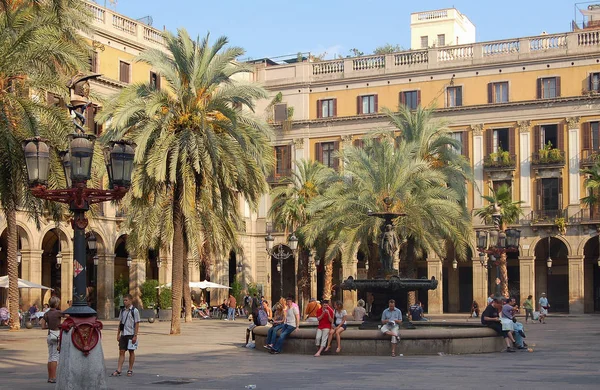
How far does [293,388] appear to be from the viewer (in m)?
16.0

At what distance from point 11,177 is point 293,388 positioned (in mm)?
10503

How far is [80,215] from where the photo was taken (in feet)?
46.8

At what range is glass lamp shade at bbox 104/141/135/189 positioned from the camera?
14.7 meters

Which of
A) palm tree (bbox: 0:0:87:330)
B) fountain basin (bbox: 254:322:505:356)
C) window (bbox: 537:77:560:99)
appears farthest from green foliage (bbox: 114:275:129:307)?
fountain basin (bbox: 254:322:505:356)

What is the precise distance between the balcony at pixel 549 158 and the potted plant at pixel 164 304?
22.7m

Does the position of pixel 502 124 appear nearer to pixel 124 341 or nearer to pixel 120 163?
pixel 124 341

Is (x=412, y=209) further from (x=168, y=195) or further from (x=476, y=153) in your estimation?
(x=476, y=153)

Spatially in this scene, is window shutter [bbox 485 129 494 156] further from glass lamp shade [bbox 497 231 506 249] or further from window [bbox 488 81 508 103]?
glass lamp shade [bbox 497 231 506 249]

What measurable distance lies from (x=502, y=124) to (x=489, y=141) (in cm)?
128

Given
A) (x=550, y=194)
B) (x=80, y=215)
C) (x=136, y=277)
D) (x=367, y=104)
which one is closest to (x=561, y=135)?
(x=550, y=194)

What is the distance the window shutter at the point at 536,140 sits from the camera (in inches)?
2314

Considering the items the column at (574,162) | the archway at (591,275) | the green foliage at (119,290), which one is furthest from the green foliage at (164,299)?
the archway at (591,275)

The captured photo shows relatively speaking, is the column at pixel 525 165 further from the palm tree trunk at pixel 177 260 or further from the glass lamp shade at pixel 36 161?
the glass lamp shade at pixel 36 161

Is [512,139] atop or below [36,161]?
atop
